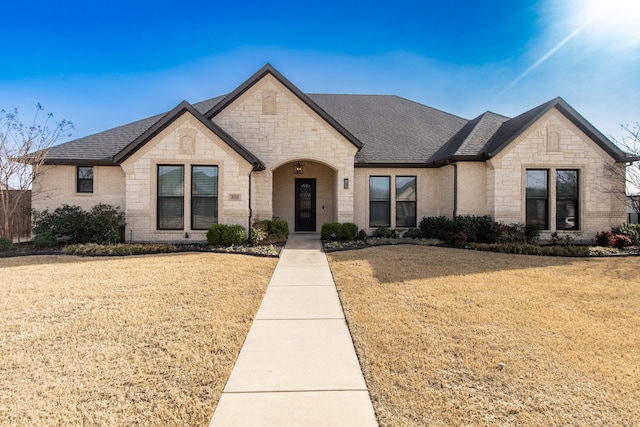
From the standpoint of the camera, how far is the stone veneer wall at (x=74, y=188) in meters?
13.5

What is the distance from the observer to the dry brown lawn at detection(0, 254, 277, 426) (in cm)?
287

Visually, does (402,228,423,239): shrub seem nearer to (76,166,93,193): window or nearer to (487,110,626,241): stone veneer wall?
(487,110,626,241): stone veneer wall

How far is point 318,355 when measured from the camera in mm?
3928

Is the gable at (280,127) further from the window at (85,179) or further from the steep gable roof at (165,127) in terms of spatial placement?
the window at (85,179)

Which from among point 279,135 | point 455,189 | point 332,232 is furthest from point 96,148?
point 455,189

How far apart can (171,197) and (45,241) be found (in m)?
4.48

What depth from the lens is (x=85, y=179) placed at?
13.8 m

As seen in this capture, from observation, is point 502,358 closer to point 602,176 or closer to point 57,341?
point 57,341

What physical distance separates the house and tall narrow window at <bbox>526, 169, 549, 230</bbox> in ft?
0.14

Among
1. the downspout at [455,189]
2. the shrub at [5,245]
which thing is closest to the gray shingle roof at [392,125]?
the downspout at [455,189]

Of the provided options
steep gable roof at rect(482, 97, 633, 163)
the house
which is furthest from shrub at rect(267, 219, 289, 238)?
steep gable roof at rect(482, 97, 633, 163)

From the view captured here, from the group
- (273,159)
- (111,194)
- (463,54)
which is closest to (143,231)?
(111,194)

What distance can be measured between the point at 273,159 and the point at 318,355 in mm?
11143

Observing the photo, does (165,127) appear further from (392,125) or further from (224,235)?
(392,125)
